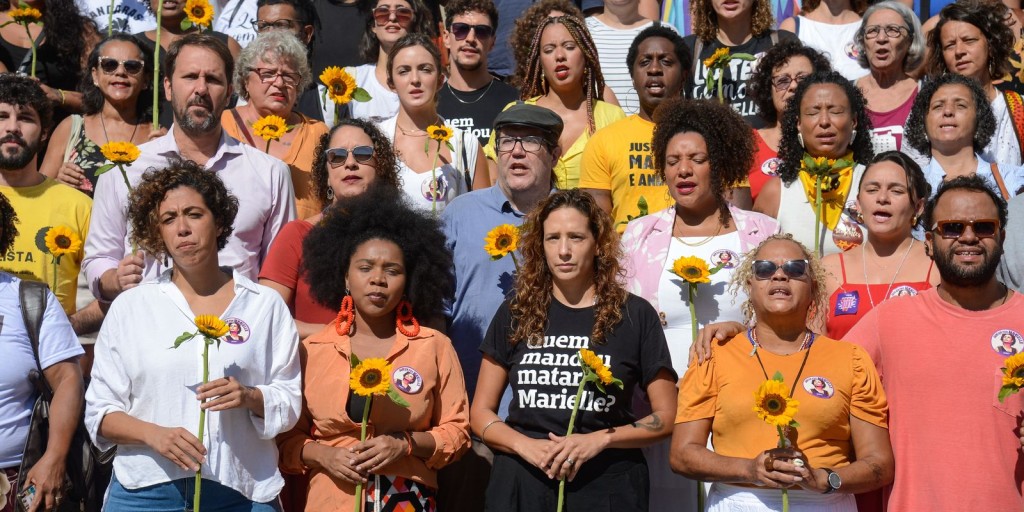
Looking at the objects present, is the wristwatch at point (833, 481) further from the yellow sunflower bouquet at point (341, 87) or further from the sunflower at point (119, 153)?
the yellow sunflower bouquet at point (341, 87)

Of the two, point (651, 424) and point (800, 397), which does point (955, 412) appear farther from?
point (651, 424)

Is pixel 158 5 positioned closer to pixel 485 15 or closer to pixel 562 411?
pixel 485 15

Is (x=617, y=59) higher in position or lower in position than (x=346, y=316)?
higher

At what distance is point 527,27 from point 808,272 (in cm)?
399

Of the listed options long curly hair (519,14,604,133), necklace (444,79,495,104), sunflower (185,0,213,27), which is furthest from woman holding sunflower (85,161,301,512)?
necklace (444,79,495,104)

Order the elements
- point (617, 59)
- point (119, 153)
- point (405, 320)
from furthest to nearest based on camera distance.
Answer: point (617, 59) < point (119, 153) < point (405, 320)

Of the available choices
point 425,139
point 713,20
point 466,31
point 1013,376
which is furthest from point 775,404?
point 713,20

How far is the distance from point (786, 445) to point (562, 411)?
103 cm

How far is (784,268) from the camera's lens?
593 centimetres

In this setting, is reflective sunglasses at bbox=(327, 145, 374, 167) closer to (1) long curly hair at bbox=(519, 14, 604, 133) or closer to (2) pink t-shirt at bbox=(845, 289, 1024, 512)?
(1) long curly hair at bbox=(519, 14, 604, 133)

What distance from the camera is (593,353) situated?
19.0 feet

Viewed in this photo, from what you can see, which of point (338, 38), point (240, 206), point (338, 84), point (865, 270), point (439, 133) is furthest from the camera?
point (338, 38)

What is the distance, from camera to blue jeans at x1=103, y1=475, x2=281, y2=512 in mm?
5734

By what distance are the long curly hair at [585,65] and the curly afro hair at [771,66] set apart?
3.42 ft
